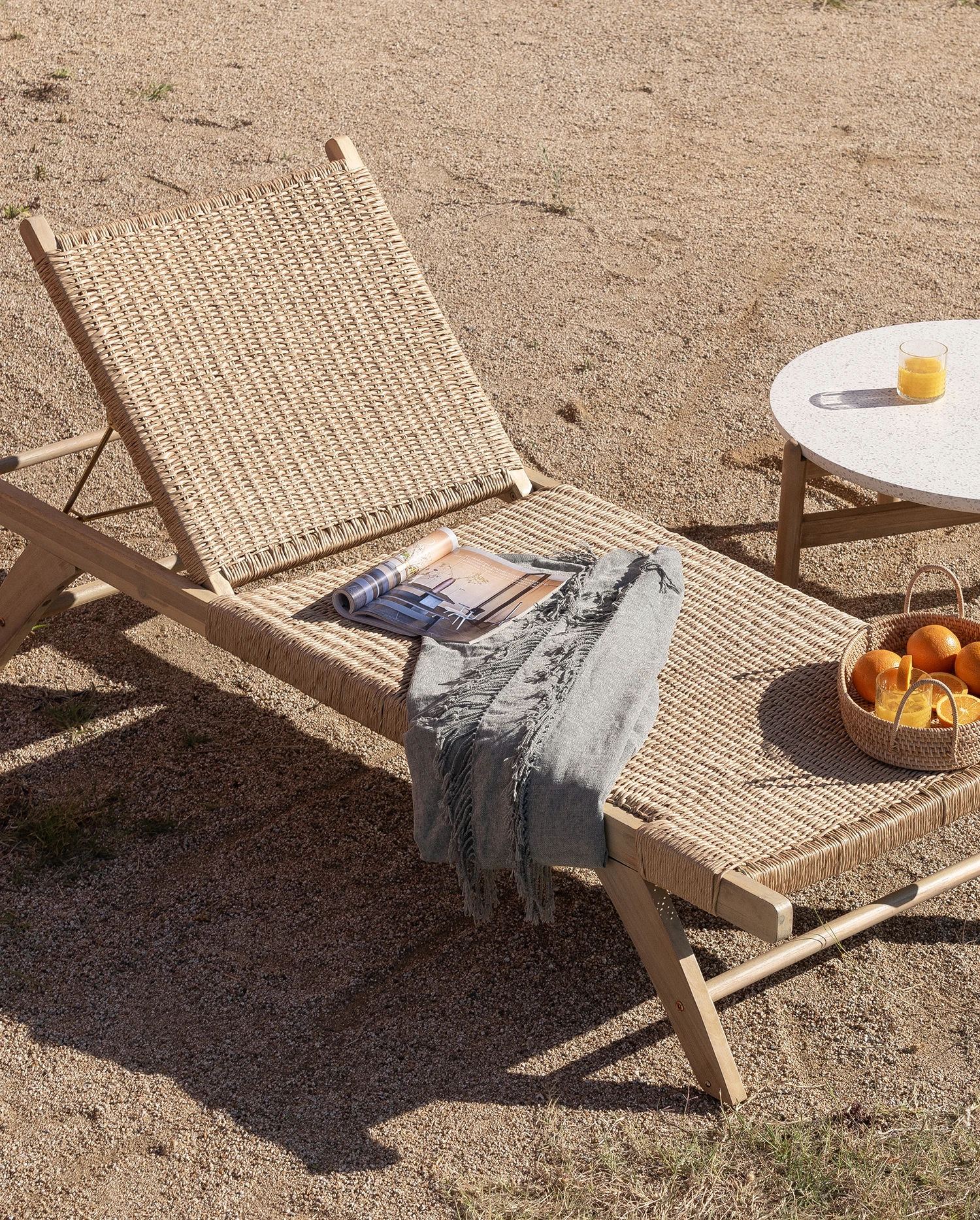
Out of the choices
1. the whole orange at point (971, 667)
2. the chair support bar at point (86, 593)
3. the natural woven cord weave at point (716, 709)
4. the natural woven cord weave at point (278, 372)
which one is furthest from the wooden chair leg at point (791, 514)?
the chair support bar at point (86, 593)

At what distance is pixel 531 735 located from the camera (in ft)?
6.92

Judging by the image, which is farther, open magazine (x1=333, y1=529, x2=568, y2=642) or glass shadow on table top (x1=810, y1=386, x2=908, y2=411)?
glass shadow on table top (x1=810, y1=386, x2=908, y2=411)

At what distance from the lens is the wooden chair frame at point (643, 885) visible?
201cm

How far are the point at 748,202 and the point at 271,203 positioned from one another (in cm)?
262

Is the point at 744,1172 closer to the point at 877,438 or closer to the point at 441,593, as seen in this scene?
the point at 441,593

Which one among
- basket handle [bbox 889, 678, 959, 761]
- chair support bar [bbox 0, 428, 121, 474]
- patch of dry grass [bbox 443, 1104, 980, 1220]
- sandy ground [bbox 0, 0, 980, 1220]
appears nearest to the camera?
patch of dry grass [bbox 443, 1104, 980, 1220]

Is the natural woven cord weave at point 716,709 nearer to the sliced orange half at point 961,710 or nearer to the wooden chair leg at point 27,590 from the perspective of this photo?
the sliced orange half at point 961,710

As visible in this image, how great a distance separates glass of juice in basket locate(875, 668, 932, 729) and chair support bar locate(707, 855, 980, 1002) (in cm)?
28

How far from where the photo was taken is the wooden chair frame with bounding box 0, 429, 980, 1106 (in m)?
2.01

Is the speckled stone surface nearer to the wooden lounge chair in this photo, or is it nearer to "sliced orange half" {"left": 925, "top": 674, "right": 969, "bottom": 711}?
the wooden lounge chair

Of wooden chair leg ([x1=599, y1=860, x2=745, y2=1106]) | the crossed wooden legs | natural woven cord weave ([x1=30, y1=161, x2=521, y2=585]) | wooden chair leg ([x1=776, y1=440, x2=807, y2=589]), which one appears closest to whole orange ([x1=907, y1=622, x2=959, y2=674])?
wooden chair leg ([x1=599, y1=860, x2=745, y2=1106])

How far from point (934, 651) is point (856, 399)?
0.87m

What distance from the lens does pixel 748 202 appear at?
17.0 feet

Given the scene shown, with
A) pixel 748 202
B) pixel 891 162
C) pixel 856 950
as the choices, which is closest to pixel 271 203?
pixel 856 950
